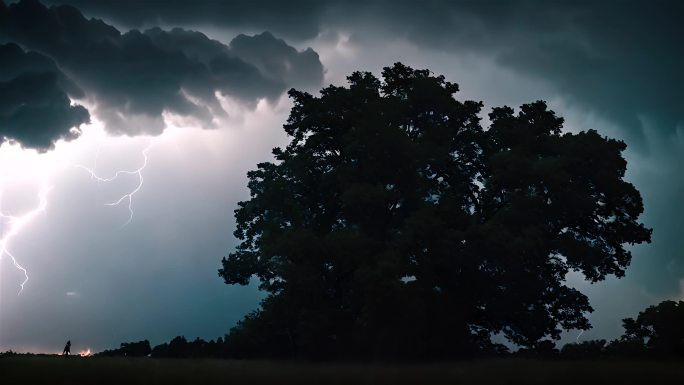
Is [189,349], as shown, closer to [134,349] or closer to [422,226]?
[134,349]

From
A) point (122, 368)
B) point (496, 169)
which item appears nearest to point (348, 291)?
point (496, 169)

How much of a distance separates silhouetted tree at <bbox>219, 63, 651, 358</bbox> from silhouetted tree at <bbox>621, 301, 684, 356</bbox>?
8.41 ft

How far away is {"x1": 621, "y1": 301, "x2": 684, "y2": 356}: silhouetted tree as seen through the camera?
2367 centimetres

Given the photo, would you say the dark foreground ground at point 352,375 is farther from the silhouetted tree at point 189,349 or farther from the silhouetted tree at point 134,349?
the silhouetted tree at point 134,349

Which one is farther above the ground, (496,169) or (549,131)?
(549,131)

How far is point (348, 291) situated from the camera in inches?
976

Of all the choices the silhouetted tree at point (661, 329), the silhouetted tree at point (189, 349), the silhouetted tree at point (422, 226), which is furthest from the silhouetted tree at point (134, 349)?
the silhouetted tree at point (661, 329)

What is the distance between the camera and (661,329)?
2436 cm

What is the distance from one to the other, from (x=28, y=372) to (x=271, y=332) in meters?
12.7

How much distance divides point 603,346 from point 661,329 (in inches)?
124

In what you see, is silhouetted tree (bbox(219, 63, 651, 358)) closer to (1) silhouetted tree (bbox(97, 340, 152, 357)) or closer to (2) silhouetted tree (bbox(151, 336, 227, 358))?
(2) silhouetted tree (bbox(151, 336, 227, 358))

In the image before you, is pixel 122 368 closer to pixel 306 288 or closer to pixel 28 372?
pixel 28 372

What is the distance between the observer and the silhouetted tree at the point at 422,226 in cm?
2289

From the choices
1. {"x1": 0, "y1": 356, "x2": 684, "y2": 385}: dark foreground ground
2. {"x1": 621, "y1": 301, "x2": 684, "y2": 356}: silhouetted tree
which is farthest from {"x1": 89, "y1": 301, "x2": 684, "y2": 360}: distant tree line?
{"x1": 0, "y1": 356, "x2": 684, "y2": 385}: dark foreground ground
